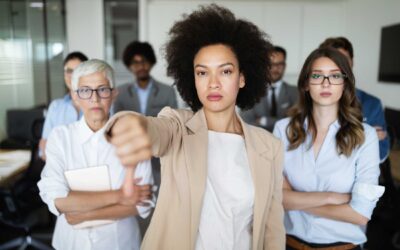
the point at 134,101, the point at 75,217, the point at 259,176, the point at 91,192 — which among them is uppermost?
the point at 134,101

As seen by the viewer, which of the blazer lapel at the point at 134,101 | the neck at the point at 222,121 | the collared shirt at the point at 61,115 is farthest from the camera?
the blazer lapel at the point at 134,101

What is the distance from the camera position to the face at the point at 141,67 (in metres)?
3.11

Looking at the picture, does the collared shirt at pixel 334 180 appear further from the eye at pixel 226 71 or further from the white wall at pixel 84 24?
the white wall at pixel 84 24

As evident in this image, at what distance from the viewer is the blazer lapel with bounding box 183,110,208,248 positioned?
1138 millimetres

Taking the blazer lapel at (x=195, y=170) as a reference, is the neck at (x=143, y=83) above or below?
above

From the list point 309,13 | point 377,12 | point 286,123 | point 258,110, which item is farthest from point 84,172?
point 309,13

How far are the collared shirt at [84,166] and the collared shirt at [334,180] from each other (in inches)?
26.7

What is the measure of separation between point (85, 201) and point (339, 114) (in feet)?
3.81

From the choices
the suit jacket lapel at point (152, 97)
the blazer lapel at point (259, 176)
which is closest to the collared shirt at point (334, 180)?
the blazer lapel at point (259, 176)

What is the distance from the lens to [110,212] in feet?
4.91

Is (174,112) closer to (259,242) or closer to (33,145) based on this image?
(259,242)

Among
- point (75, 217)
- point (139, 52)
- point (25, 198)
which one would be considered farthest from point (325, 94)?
point (25, 198)

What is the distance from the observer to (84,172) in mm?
1527

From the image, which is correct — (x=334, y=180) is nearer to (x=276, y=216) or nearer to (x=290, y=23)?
(x=276, y=216)
